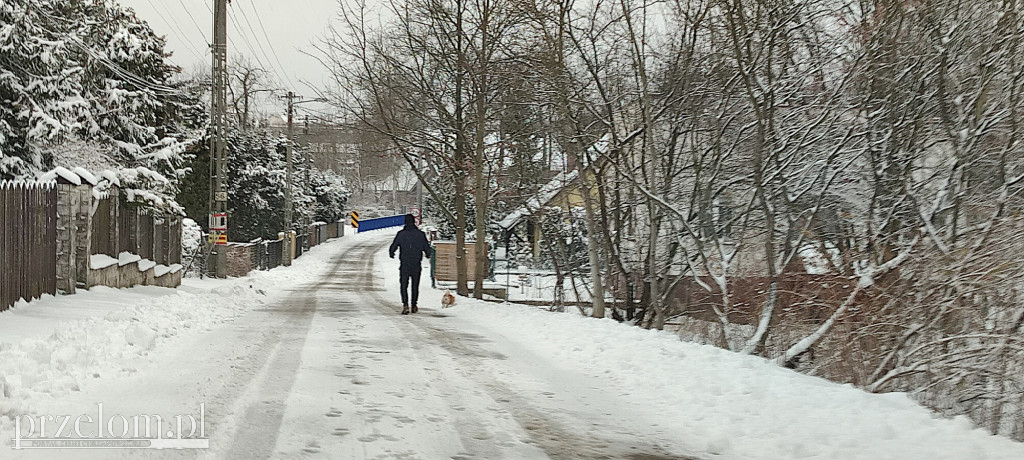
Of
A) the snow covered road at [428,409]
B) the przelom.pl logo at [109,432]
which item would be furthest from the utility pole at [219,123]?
the przelom.pl logo at [109,432]

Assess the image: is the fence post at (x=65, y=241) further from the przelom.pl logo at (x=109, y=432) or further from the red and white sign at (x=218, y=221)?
the red and white sign at (x=218, y=221)

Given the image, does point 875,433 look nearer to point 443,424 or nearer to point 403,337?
point 443,424

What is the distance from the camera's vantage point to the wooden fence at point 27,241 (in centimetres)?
1127

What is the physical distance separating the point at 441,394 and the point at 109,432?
2.82 metres

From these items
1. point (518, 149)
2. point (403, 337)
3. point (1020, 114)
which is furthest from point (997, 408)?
point (518, 149)

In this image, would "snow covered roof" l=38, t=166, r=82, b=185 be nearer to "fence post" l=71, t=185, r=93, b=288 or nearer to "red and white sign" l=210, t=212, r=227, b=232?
"fence post" l=71, t=185, r=93, b=288

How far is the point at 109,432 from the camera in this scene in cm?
596

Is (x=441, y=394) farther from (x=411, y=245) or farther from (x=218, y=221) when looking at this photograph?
(x=218, y=221)

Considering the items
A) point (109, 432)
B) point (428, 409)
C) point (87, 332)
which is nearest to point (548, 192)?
point (87, 332)

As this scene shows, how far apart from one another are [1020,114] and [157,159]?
83.7 ft

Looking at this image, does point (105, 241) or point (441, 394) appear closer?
point (441, 394)

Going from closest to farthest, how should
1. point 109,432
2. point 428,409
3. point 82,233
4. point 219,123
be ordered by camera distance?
point 109,432 → point 428,409 → point 82,233 → point 219,123

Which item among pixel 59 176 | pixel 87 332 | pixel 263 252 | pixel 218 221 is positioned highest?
pixel 59 176

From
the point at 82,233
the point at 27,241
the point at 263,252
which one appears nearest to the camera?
the point at 27,241
